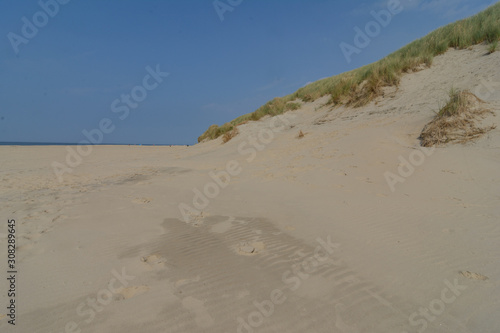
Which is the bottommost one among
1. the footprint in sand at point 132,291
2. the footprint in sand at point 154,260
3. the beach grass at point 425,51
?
the footprint in sand at point 132,291

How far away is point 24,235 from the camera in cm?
303

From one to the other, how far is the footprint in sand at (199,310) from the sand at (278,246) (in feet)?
0.04

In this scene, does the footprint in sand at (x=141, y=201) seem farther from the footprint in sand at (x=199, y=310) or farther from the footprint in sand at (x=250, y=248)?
the footprint in sand at (x=199, y=310)

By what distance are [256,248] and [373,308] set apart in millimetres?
1263

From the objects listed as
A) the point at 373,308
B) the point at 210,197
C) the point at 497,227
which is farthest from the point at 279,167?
the point at 373,308

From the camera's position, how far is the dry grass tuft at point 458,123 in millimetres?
5266

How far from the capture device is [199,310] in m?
1.88

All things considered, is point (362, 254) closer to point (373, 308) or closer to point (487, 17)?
point (373, 308)

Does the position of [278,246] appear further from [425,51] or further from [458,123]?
[425,51]

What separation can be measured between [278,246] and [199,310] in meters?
1.21

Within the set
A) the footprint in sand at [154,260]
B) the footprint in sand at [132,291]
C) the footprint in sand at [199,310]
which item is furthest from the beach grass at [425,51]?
the footprint in sand at [132,291]

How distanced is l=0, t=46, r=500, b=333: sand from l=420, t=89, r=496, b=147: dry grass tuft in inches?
11.6

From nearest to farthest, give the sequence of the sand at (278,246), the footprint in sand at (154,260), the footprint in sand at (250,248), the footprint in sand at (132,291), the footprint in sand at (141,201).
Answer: the sand at (278,246) < the footprint in sand at (132,291) < the footprint in sand at (154,260) < the footprint in sand at (250,248) < the footprint in sand at (141,201)

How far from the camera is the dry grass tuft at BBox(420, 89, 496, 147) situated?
17.3 feet
